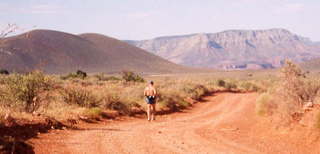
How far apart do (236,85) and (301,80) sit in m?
39.5

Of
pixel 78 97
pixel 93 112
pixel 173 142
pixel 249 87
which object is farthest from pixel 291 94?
pixel 249 87

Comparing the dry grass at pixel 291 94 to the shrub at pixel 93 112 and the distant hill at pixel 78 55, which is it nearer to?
the shrub at pixel 93 112

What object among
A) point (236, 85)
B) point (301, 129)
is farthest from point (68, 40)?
point (301, 129)

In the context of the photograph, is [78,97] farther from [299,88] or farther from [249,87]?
[249,87]

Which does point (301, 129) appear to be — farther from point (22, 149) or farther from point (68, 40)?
point (68, 40)

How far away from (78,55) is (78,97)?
10963cm

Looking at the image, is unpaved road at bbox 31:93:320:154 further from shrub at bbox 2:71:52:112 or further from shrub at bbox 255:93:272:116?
shrub at bbox 255:93:272:116

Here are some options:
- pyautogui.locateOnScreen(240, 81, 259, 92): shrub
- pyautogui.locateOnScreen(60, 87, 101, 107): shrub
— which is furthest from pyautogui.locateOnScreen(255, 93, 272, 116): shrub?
pyautogui.locateOnScreen(240, 81, 259, 92): shrub

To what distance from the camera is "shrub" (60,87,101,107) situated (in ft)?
70.6

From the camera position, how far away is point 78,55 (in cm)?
12950

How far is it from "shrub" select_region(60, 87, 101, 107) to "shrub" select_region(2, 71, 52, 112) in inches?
166

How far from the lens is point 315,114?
14.1 m

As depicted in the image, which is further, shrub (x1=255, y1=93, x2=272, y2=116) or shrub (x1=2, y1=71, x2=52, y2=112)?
shrub (x1=255, y1=93, x2=272, y2=116)

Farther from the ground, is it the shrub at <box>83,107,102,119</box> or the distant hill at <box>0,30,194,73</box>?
the distant hill at <box>0,30,194,73</box>
